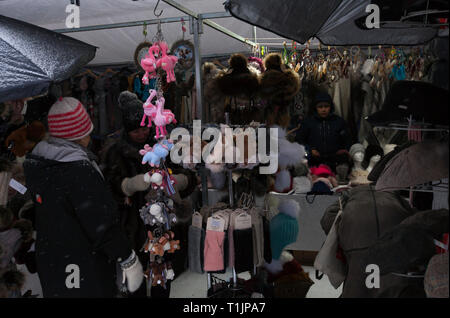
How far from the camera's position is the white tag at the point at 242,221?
88.3 inches

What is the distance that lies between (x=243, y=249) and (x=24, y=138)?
73.3 inches

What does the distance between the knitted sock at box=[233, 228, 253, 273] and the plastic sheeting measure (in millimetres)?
1325

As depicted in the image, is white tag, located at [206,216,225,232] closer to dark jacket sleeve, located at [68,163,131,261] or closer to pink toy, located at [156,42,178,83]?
dark jacket sleeve, located at [68,163,131,261]

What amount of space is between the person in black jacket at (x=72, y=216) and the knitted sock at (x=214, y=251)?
549 millimetres

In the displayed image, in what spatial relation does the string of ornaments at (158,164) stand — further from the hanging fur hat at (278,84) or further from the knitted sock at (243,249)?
the hanging fur hat at (278,84)

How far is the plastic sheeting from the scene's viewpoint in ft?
5.12

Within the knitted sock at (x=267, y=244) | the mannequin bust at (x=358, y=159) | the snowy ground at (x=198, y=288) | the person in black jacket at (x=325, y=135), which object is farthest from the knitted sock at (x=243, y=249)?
the mannequin bust at (x=358, y=159)

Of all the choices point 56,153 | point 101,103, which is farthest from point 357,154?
point 101,103

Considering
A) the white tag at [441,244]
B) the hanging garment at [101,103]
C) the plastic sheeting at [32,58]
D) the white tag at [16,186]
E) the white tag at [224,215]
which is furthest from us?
the hanging garment at [101,103]

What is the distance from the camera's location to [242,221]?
2.24 metres

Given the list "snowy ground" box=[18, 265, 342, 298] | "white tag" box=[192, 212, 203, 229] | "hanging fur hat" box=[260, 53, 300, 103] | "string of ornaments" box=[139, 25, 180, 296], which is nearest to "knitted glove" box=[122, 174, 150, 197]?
"string of ornaments" box=[139, 25, 180, 296]

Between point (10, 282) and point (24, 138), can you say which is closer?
point (10, 282)

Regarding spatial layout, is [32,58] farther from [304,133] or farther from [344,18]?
[304,133]
